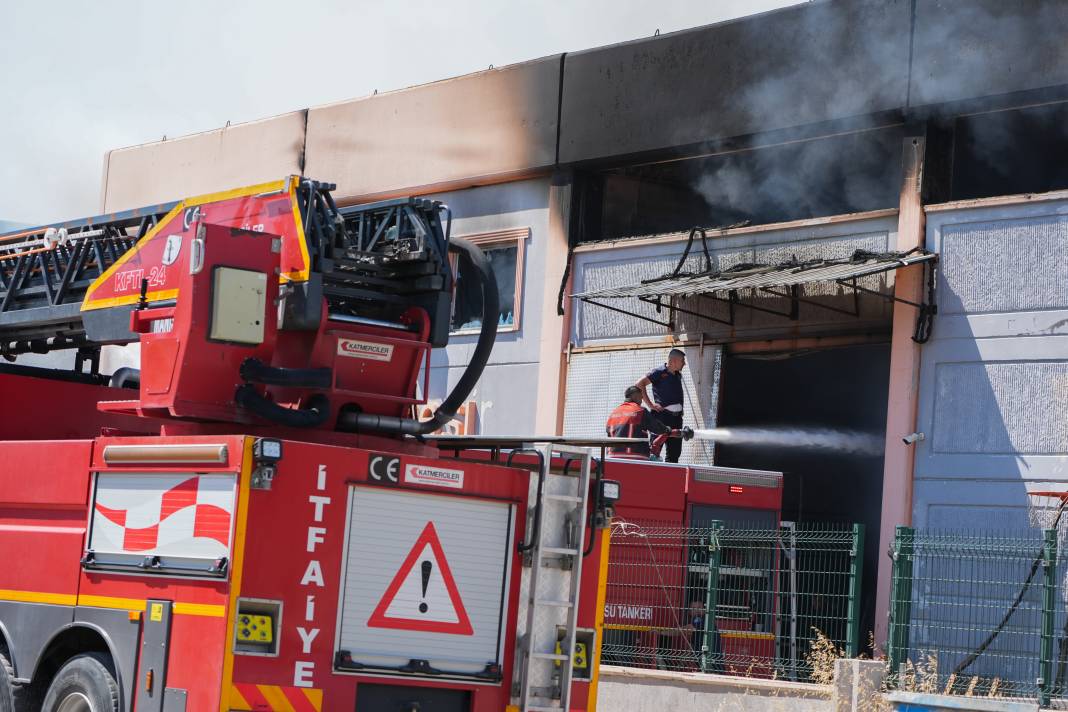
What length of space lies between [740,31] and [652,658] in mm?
8786

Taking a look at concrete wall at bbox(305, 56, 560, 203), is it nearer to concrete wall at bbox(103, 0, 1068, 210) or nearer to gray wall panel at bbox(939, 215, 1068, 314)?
concrete wall at bbox(103, 0, 1068, 210)

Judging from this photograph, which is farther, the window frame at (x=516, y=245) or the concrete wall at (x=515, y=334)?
the window frame at (x=516, y=245)

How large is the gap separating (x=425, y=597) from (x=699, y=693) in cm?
632

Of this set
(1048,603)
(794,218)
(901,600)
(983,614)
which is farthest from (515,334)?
(1048,603)

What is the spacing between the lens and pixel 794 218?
22031mm

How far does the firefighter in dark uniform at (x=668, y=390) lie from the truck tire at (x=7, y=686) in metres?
11.1

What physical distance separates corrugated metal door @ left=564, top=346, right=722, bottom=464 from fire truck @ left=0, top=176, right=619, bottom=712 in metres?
10.2

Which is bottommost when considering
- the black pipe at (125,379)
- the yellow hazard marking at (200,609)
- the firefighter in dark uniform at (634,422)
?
the yellow hazard marking at (200,609)

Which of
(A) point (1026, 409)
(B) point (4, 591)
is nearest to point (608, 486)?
(B) point (4, 591)

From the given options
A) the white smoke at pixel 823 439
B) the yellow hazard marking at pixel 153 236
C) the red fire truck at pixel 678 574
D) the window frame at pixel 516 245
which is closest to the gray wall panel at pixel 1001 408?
the red fire truck at pixel 678 574

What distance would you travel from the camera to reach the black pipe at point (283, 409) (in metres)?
10.0

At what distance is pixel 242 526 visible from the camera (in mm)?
8625

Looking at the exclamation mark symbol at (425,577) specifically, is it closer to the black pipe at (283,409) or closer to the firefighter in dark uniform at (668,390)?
the black pipe at (283,409)

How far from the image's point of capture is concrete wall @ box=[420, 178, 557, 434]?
2334cm
